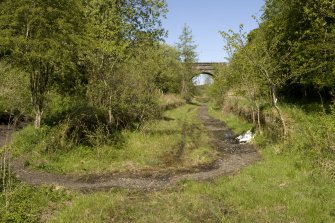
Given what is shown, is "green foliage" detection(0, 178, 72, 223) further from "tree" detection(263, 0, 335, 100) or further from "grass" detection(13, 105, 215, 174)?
"tree" detection(263, 0, 335, 100)

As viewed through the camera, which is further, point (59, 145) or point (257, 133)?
point (257, 133)

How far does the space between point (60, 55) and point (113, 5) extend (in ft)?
→ 17.4

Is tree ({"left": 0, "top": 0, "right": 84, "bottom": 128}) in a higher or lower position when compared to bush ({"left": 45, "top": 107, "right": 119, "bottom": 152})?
higher

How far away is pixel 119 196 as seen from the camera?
40.3ft

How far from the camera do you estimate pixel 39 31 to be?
58.7 feet

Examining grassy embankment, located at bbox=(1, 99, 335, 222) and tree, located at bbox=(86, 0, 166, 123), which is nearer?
grassy embankment, located at bbox=(1, 99, 335, 222)

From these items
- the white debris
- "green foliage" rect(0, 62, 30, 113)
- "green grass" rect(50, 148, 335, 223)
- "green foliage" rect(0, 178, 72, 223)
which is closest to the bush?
"green foliage" rect(0, 62, 30, 113)

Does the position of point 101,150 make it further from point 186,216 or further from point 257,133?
point 257,133

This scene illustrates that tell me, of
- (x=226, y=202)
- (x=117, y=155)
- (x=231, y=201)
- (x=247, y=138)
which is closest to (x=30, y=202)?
(x=226, y=202)

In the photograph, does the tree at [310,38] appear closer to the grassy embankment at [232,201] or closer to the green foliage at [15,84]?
the grassy embankment at [232,201]

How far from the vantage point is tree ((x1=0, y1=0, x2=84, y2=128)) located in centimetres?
1739

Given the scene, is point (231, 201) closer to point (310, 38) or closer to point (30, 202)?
point (30, 202)

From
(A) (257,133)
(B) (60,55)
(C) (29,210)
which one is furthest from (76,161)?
(A) (257,133)

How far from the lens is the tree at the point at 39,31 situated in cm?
1739
